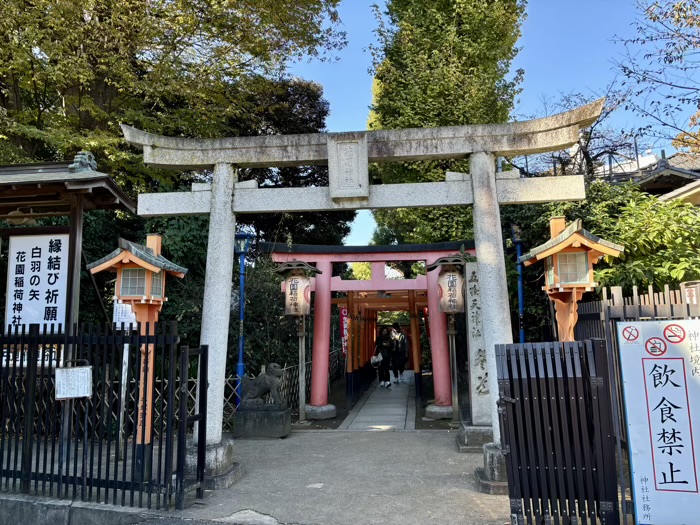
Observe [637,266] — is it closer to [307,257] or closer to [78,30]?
[307,257]

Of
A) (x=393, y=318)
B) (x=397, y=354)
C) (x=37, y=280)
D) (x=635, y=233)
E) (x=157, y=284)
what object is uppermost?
(x=635, y=233)

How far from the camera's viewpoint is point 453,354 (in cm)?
1018

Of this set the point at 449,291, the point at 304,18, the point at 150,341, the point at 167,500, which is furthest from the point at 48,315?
the point at 304,18

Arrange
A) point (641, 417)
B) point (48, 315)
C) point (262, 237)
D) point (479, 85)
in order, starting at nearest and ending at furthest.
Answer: point (641, 417), point (48, 315), point (479, 85), point (262, 237)

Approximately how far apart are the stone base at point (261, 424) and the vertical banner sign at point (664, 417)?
622 centimetres

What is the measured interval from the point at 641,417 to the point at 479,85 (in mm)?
13023

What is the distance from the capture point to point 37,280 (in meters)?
7.93

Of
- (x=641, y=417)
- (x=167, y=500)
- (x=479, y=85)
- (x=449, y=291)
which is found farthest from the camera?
(x=479, y=85)

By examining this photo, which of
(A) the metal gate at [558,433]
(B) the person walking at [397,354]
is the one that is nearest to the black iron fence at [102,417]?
(A) the metal gate at [558,433]

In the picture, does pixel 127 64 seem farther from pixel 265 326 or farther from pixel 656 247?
pixel 656 247

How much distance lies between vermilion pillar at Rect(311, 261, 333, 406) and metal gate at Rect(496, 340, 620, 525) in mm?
7098

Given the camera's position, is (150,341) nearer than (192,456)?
Yes

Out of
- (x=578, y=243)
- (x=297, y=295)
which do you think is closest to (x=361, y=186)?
(x=578, y=243)

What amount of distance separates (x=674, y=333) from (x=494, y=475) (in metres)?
2.61
